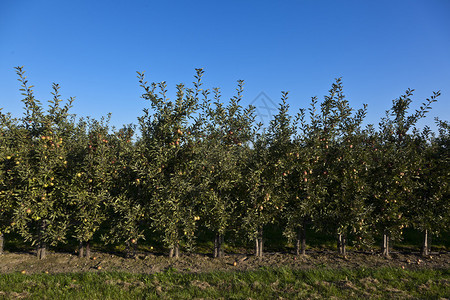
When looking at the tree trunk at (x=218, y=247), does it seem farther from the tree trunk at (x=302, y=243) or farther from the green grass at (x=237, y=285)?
the tree trunk at (x=302, y=243)

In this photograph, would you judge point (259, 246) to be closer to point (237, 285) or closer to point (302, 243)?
point (302, 243)

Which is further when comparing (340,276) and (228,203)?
(228,203)

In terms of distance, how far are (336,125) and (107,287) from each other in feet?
28.2

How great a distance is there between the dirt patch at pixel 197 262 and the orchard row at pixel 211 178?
0.52 meters

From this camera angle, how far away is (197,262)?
29.3 feet

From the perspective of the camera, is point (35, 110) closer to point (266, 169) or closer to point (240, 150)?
point (240, 150)

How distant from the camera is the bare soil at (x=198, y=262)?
829cm

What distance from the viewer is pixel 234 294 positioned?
20.6 ft

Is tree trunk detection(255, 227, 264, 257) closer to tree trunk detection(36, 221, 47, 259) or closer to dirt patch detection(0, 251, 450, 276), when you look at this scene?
dirt patch detection(0, 251, 450, 276)

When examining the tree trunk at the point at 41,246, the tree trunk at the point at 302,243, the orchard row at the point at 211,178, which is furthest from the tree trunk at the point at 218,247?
the tree trunk at the point at 41,246

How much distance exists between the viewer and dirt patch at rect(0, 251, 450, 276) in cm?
829

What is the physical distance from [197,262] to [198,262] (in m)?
0.03

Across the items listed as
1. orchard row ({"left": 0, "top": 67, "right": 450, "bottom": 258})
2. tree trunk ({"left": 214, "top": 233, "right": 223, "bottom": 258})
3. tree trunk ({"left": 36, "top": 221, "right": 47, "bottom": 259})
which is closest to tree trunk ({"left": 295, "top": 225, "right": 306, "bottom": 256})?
orchard row ({"left": 0, "top": 67, "right": 450, "bottom": 258})

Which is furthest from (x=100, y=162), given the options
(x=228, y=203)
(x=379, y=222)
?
(x=379, y=222)
